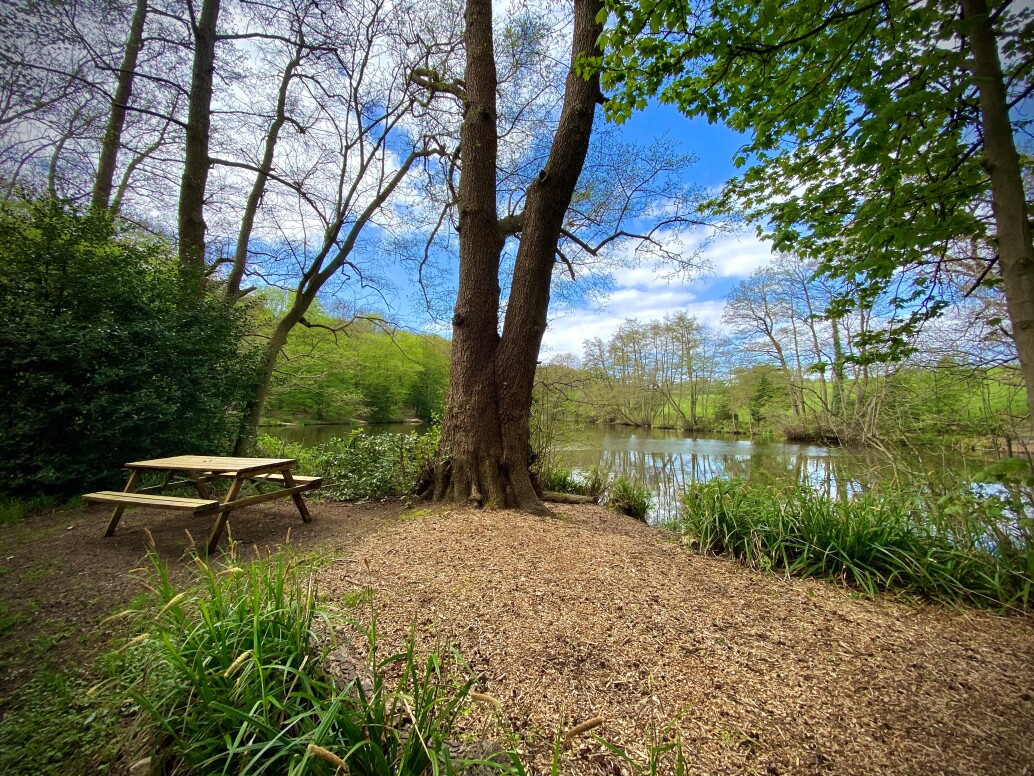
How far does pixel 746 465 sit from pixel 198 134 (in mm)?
13393

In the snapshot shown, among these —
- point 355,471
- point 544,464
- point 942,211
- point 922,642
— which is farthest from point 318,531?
point 942,211

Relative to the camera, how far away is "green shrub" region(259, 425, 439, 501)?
4.46 meters

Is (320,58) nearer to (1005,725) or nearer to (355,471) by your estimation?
(355,471)

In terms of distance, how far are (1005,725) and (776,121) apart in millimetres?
3422

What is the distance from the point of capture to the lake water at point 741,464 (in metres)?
3.20

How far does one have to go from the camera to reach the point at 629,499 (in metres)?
5.71

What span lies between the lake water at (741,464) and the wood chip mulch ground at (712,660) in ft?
4.64

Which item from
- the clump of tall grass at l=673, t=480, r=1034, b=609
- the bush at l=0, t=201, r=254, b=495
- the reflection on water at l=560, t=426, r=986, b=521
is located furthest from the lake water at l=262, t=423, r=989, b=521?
the bush at l=0, t=201, r=254, b=495

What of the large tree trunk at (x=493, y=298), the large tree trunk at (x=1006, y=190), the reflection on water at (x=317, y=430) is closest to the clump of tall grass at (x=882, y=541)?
the large tree trunk at (x=1006, y=190)

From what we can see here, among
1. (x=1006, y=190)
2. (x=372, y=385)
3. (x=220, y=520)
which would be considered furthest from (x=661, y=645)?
(x=372, y=385)

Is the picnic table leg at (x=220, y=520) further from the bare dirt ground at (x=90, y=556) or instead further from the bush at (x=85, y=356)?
the bush at (x=85, y=356)

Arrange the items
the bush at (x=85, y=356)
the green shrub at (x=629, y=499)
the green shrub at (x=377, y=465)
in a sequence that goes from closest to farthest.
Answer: the bush at (x=85, y=356) < the green shrub at (x=377, y=465) < the green shrub at (x=629, y=499)

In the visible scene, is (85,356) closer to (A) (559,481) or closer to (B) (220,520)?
(B) (220,520)

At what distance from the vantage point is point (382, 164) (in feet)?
22.2
